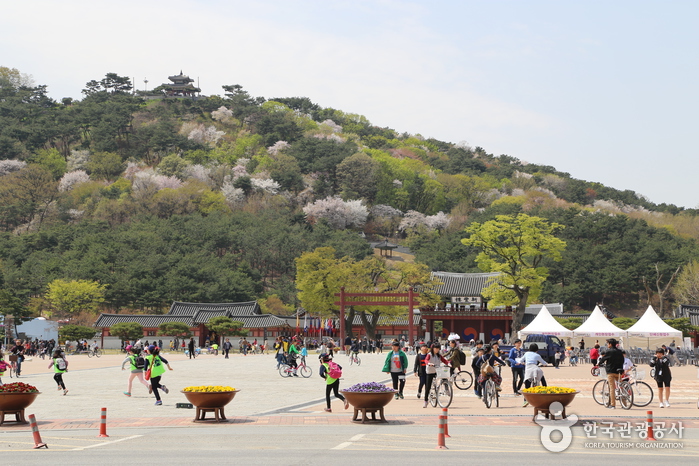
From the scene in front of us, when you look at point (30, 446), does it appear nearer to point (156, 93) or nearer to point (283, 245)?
point (283, 245)

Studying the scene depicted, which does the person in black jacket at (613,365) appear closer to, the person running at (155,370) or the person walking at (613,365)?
the person walking at (613,365)

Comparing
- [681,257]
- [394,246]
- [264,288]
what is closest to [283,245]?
[264,288]

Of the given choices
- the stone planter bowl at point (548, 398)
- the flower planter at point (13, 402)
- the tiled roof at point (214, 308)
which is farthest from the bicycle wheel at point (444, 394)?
the tiled roof at point (214, 308)

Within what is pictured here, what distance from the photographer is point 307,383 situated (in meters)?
28.6

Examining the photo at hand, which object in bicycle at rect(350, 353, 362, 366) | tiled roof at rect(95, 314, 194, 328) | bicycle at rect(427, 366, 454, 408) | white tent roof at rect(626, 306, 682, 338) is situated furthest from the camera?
tiled roof at rect(95, 314, 194, 328)

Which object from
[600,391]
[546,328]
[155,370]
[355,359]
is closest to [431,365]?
[600,391]

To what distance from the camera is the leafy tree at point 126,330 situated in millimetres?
67875

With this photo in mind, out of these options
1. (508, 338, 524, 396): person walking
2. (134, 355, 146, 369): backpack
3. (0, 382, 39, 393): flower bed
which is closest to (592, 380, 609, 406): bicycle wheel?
(508, 338, 524, 396): person walking

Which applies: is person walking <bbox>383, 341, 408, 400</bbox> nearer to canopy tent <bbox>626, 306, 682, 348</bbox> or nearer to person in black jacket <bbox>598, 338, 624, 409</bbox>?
person in black jacket <bbox>598, 338, 624, 409</bbox>

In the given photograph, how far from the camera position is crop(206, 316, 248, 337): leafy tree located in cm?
6875

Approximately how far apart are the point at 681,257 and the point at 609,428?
82.9 m

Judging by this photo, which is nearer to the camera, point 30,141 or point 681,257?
point 681,257

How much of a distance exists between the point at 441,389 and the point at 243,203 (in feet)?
361

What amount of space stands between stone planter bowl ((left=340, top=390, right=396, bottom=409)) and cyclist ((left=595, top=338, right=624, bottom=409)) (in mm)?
6116
